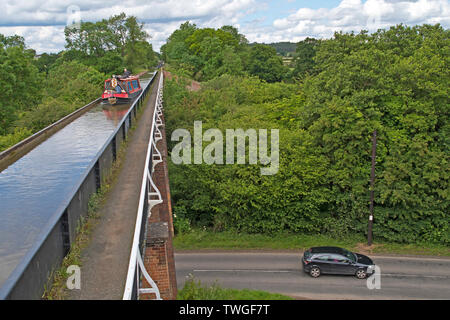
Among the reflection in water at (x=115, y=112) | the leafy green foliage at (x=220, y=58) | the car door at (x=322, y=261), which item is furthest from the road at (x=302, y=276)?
the leafy green foliage at (x=220, y=58)

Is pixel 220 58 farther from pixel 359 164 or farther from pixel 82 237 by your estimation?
pixel 82 237

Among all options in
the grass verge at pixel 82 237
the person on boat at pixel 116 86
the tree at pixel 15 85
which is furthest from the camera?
the tree at pixel 15 85

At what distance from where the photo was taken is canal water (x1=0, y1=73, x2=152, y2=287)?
23.0ft

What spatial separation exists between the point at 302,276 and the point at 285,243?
3310mm

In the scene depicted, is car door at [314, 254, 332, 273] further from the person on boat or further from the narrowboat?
the person on boat

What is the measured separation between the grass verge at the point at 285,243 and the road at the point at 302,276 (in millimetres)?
Answer: 558

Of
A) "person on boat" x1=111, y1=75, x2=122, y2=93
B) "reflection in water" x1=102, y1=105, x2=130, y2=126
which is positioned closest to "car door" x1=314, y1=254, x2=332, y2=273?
"reflection in water" x1=102, y1=105, x2=130, y2=126

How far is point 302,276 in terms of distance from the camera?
59.4 feet

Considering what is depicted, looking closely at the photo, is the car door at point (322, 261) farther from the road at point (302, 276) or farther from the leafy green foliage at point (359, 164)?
the leafy green foliage at point (359, 164)

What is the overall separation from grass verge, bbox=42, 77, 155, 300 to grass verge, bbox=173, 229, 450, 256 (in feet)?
37.6

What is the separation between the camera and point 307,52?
64.4 meters

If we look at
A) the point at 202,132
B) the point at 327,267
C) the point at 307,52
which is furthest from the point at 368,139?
the point at 307,52

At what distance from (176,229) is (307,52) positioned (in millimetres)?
49862

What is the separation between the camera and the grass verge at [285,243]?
806 inches
